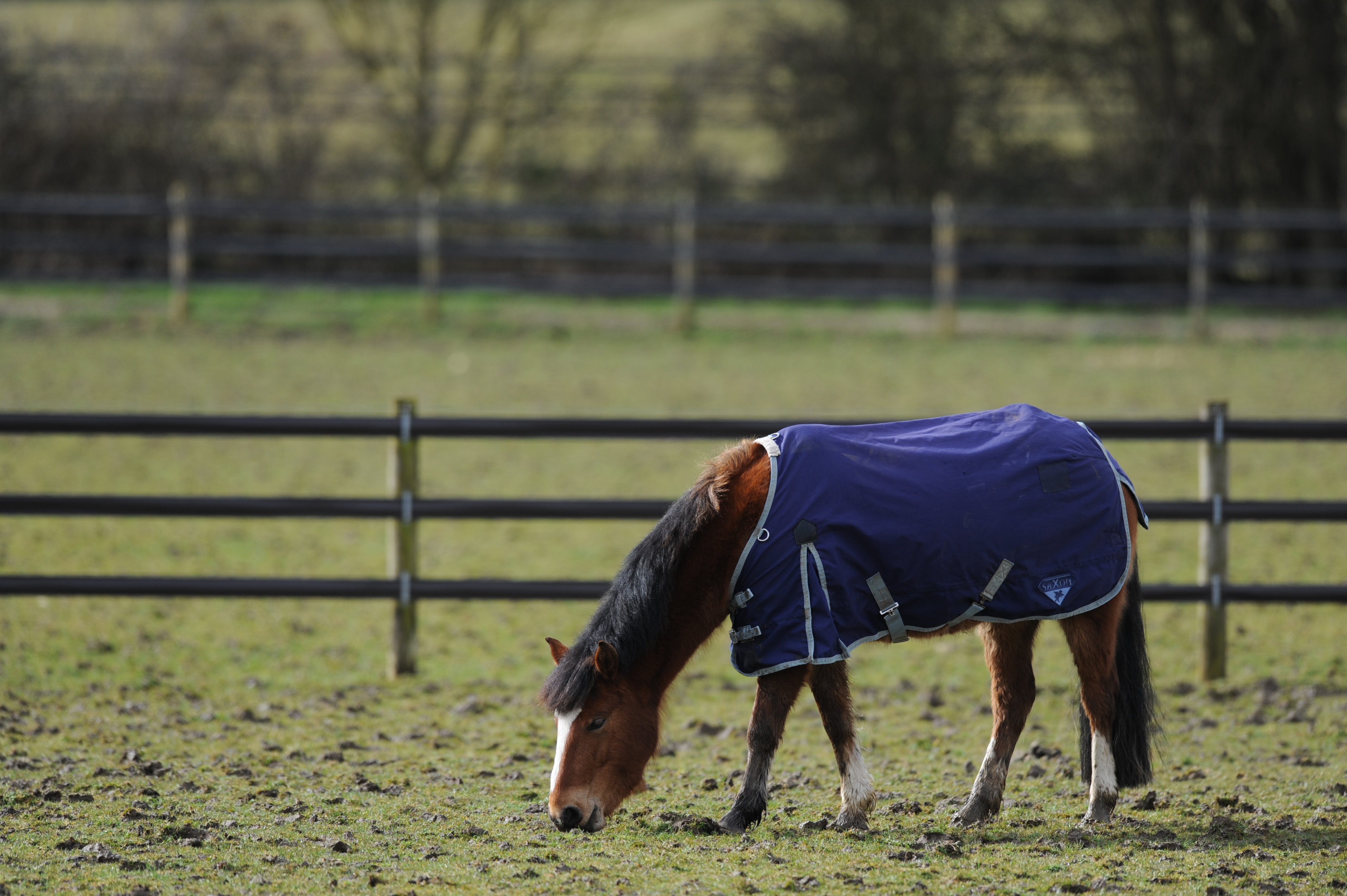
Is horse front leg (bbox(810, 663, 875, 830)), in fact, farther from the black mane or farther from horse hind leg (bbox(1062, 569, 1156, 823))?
horse hind leg (bbox(1062, 569, 1156, 823))

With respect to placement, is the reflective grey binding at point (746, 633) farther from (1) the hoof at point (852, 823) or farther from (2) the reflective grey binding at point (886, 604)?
(1) the hoof at point (852, 823)

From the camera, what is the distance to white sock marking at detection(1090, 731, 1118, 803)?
4.20m

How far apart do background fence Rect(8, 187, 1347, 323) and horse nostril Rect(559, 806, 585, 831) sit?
13155 millimetres

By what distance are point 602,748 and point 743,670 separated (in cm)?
50

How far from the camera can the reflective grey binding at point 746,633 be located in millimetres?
3928

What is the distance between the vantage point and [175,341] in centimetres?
1451

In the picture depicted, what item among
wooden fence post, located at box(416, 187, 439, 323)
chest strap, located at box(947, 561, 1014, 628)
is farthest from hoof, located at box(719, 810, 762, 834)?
wooden fence post, located at box(416, 187, 439, 323)

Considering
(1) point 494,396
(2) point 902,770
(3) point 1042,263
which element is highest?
(3) point 1042,263

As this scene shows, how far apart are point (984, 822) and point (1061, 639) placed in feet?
8.77

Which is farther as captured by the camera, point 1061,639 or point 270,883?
point 1061,639

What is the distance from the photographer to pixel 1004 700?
436cm

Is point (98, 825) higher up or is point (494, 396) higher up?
point (494, 396)

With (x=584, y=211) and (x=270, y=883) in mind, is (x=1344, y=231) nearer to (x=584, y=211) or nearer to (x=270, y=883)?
(x=584, y=211)

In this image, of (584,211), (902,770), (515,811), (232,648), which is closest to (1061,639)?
(902,770)
